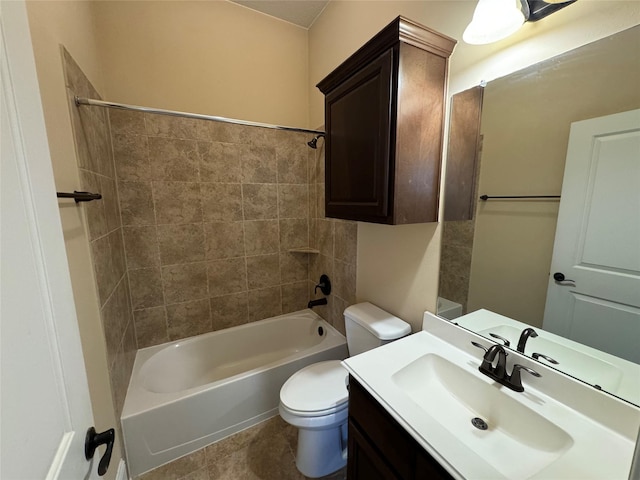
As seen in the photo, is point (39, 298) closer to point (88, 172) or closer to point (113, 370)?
point (88, 172)

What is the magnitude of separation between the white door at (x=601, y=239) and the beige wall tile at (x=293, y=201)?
1801 millimetres

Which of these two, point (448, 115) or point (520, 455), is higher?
point (448, 115)

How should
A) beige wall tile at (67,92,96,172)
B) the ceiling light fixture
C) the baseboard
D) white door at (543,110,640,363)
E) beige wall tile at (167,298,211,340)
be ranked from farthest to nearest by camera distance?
beige wall tile at (167,298,211,340), the baseboard, beige wall tile at (67,92,96,172), the ceiling light fixture, white door at (543,110,640,363)

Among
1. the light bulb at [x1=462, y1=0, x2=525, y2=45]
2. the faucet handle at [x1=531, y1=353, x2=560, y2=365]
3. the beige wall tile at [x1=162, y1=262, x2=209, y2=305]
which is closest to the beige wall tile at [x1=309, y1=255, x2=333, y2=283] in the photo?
the beige wall tile at [x1=162, y1=262, x2=209, y2=305]

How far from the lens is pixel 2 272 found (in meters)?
0.34

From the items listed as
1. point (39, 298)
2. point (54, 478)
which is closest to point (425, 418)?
point (54, 478)

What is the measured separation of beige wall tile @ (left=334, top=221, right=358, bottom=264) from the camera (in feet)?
5.74

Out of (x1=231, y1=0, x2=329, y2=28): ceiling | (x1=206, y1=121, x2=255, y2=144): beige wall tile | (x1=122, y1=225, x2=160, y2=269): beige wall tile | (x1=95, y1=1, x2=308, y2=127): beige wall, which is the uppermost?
(x1=231, y1=0, x2=329, y2=28): ceiling

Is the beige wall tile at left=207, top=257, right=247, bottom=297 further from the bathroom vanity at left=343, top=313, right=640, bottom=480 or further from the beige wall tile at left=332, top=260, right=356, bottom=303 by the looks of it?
the bathroom vanity at left=343, top=313, right=640, bottom=480

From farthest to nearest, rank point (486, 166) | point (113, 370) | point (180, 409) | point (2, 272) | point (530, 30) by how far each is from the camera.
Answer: point (180, 409)
point (113, 370)
point (486, 166)
point (530, 30)
point (2, 272)

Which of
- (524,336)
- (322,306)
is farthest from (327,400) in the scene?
(322,306)

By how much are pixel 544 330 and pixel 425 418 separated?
530 mm

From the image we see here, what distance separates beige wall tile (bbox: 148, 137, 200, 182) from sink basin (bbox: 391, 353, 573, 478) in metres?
1.88

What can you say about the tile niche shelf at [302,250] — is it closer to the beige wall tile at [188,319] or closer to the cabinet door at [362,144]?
the beige wall tile at [188,319]
